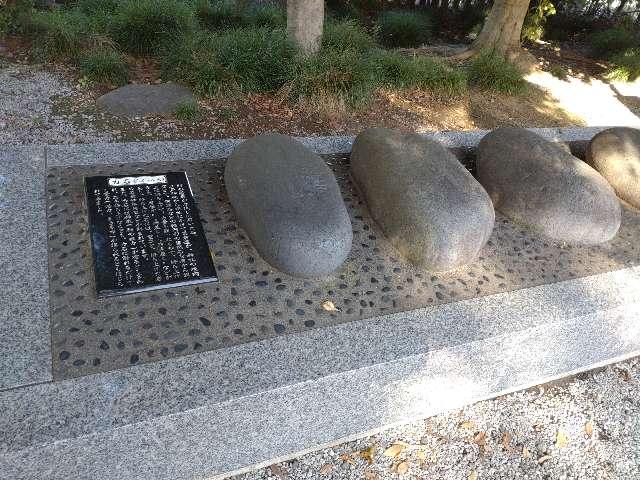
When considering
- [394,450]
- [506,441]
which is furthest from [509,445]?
[394,450]

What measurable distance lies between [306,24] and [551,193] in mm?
3382

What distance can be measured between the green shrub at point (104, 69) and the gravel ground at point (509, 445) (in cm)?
424

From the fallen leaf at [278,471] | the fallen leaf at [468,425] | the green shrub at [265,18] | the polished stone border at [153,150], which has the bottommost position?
the fallen leaf at [278,471]

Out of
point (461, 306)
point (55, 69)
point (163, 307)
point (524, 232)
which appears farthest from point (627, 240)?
A: point (55, 69)

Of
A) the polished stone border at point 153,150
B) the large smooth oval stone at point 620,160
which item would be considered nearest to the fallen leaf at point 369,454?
the polished stone border at point 153,150

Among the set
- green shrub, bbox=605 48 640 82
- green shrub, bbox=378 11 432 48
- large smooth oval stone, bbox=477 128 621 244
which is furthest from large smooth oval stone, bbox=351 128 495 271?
green shrub, bbox=605 48 640 82

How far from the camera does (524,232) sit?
9.45ft

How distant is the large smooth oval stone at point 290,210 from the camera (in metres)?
2.23

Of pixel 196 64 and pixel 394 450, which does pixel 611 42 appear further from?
pixel 394 450

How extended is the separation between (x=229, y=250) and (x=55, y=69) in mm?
4077

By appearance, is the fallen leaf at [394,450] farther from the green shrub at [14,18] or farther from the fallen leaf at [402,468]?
the green shrub at [14,18]

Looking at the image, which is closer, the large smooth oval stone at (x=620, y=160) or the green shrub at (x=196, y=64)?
the large smooth oval stone at (x=620, y=160)

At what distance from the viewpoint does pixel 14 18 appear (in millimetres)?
5754

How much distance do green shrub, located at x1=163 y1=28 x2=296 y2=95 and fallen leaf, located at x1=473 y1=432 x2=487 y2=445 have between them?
371 cm
